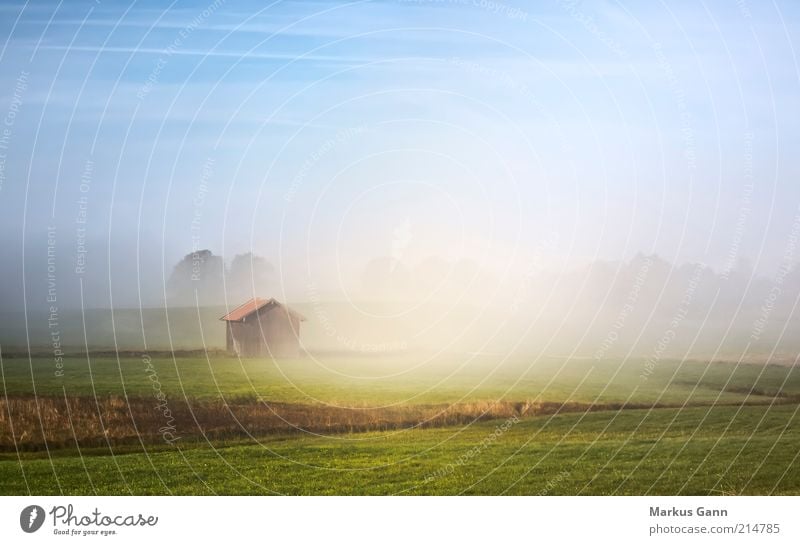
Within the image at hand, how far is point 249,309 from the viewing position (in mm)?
18156

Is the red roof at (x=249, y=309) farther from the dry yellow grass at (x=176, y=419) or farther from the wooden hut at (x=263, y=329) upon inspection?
the dry yellow grass at (x=176, y=419)

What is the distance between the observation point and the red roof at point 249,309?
17.9 m

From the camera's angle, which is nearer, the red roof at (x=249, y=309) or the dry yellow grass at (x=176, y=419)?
the dry yellow grass at (x=176, y=419)

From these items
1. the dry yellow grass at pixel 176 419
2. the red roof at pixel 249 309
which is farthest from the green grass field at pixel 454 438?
the red roof at pixel 249 309

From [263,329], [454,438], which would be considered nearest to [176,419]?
[263,329]

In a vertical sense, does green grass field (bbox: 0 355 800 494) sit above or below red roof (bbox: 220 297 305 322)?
below

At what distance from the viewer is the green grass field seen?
51.1ft

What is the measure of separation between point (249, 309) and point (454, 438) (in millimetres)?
4244

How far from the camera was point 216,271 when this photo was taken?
17.5m

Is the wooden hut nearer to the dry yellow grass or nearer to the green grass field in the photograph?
the green grass field

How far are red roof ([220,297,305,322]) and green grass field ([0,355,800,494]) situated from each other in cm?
74

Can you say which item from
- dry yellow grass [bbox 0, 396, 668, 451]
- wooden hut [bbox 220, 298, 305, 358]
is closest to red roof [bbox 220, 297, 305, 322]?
wooden hut [bbox 220, 298, 305, 358]
